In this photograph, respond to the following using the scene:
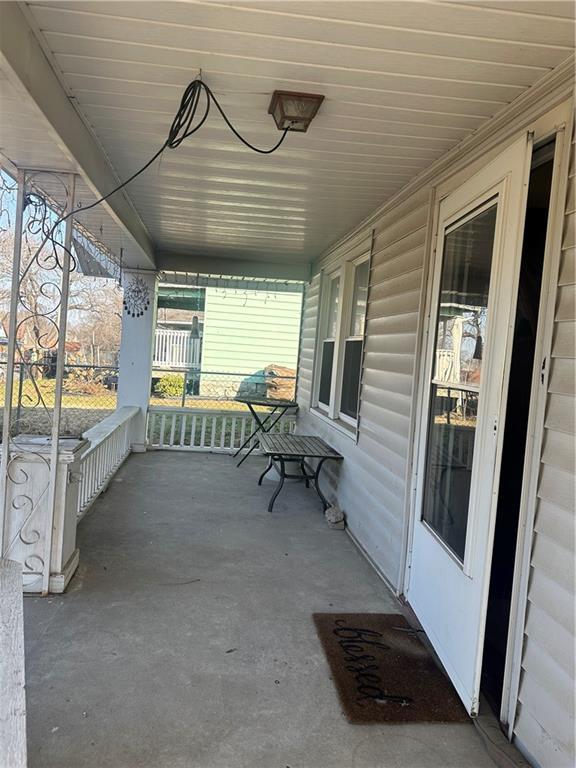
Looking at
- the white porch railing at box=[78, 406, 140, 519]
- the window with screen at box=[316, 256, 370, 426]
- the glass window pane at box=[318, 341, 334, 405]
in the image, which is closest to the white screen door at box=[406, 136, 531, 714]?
the window with screen at box=[316, 256, 370, 426]

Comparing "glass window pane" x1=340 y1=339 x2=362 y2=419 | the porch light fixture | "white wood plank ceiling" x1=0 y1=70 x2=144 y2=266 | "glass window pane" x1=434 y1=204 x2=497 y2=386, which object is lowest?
"glass window pane" x1=340 y1=339 x2=362 y2=419

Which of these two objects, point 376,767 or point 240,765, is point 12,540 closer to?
point 240,765

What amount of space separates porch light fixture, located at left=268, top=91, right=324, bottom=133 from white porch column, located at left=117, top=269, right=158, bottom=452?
4344 millimetres

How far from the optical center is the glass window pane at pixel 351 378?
14.7ft

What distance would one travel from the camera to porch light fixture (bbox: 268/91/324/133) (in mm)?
2174

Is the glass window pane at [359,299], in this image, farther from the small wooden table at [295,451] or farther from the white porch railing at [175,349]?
the white porch railing at [175,349]

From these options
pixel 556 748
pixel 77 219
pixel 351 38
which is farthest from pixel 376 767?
pixel 77 219

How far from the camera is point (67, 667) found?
7.07 ft

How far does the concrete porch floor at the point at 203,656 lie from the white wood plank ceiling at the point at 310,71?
2.36 meters

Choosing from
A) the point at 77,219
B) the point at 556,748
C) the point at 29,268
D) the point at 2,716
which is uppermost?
the point at 77,219

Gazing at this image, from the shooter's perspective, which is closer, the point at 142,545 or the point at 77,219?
the point at 142,545

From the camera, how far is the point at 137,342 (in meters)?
6.36

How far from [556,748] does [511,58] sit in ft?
7.26

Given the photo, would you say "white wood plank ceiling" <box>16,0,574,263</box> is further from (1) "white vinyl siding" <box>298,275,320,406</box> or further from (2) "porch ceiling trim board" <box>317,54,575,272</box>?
(1) "white vinyl siding" <box>298,275,320,406</box>
